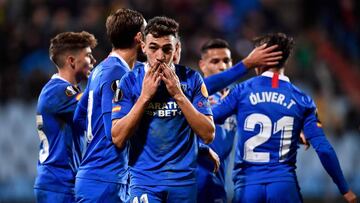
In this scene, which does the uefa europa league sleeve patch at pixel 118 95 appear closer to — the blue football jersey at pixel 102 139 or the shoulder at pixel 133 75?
the shoulder at pixel 133 75

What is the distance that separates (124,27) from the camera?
6.52 meters

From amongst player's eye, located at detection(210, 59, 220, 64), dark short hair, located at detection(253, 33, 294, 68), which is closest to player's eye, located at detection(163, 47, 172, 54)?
dark short hair, located at detection(253, 33, 294, 68)

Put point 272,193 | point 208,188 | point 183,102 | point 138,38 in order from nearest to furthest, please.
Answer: point 183,102 < point 138,38 < point 272,193 < point 208,188

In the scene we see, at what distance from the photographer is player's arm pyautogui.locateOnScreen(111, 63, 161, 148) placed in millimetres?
5816

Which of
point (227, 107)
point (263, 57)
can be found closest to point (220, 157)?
point (227, 107)

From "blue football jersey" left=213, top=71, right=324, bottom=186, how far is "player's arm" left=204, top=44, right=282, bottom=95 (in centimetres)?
20

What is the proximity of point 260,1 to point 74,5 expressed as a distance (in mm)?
3891

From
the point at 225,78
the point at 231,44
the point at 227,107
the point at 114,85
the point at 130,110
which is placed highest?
the point at 231,44

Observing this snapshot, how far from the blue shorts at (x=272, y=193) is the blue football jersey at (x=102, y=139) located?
4.05 ft

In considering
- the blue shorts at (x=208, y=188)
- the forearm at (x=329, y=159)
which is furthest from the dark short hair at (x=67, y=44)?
the forearm at (x=329, y=159)

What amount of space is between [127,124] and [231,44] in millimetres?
9759

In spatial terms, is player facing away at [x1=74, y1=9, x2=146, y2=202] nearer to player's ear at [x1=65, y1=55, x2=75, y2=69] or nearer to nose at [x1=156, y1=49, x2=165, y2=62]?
nose at [x1=156, y1=49, x2=165, y2=62]

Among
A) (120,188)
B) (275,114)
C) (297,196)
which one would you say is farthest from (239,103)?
(120,188)

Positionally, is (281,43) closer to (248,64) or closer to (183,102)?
(248,64)
